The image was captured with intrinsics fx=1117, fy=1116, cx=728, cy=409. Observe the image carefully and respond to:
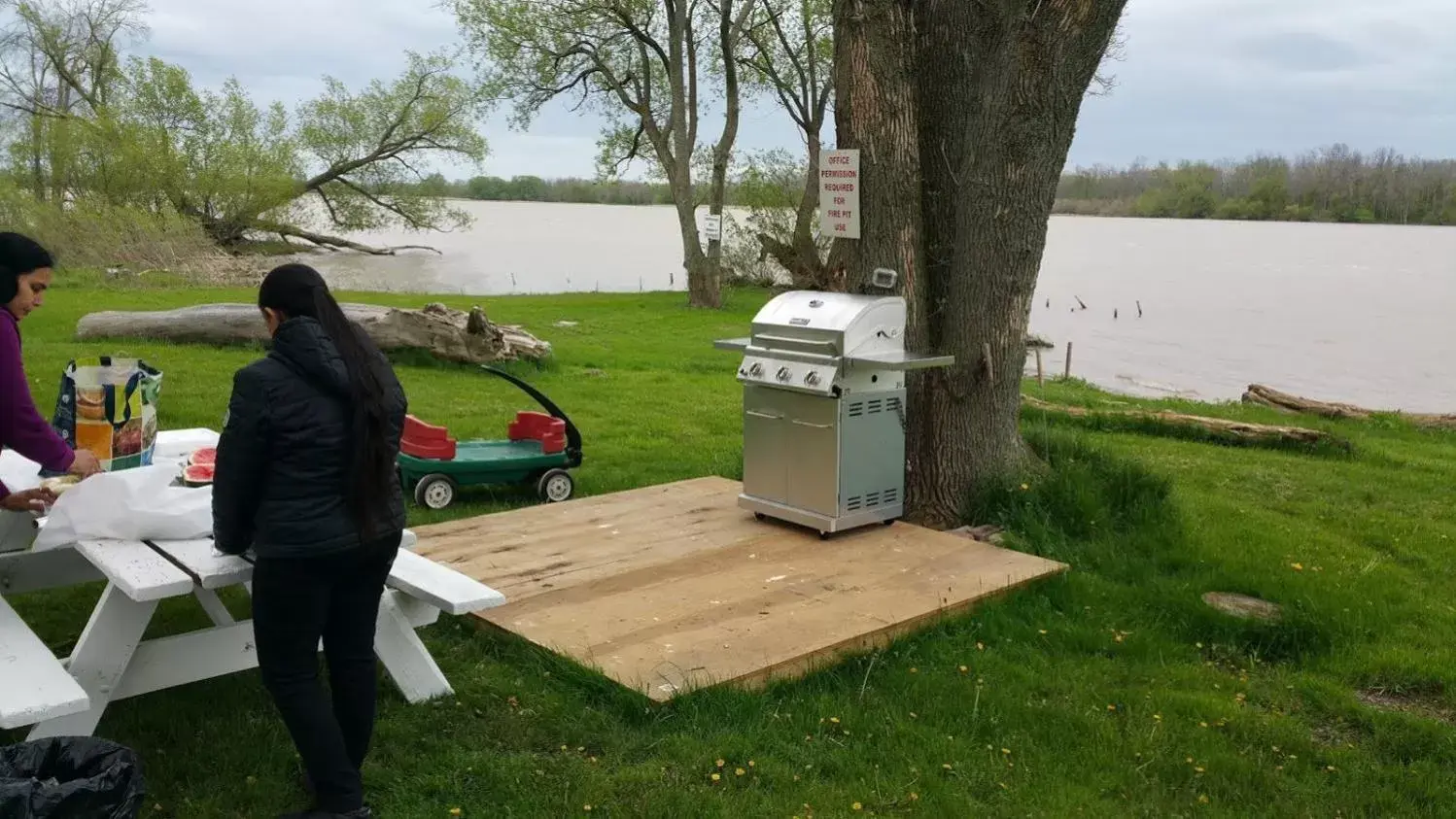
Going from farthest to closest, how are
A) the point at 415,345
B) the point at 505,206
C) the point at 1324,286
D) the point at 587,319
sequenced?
the point at 505,206 → the point at 1324,286 → the point at 587,319 → the point at 415,345

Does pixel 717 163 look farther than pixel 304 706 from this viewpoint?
Yes

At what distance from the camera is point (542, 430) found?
24.1 feet

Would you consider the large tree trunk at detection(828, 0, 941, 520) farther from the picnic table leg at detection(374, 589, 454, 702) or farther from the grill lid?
the picnic table leg at detection(374, 589, 454, 702)

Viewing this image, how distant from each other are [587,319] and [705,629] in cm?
1634

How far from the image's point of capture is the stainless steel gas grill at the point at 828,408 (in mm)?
5672

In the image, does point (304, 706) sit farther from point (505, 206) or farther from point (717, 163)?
point (505, 206)

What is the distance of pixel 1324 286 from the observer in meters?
41.1

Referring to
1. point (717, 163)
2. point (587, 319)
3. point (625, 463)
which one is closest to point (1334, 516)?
point (625, 463)

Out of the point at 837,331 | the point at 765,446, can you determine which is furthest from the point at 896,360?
the point at 765,446

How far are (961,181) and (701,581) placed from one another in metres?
2.82

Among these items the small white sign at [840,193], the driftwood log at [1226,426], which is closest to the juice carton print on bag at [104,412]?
the small white sign at [840,193]

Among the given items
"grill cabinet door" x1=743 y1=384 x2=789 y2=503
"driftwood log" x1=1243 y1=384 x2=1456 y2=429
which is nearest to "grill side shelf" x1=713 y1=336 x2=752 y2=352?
"grill cabinet door" x1=743 y1=384 x2=789 y2=503

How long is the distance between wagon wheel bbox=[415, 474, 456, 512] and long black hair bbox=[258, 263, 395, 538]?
3815 mm

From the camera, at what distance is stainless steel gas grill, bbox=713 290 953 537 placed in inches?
223
